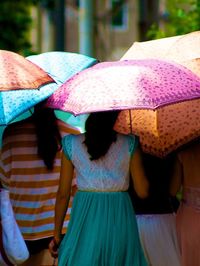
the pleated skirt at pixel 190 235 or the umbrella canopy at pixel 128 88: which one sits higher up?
the umbrella canopy at pixel 128 88

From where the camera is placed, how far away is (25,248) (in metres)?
5.32

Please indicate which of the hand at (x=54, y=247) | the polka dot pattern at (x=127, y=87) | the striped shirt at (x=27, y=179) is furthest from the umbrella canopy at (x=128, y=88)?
the hand at (x=54, y=247)

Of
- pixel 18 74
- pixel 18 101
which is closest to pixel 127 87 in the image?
pixel 18 74

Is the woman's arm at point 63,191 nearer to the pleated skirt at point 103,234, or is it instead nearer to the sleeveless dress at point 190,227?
the pleated skirt at point 103,234

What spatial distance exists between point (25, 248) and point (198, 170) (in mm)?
1323

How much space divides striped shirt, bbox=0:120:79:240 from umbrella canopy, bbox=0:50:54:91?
78cm

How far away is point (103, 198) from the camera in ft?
15.7

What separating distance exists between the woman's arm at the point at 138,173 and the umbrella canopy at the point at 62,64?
3.25 feet

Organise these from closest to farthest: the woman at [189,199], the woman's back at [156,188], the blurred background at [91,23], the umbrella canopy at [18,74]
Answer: the umbrella canopy at [18,74]
the woman at [189,199]
the woman's back at [156,188]
the blurred background at [91,23]

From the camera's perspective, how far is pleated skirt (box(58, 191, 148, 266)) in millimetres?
4723

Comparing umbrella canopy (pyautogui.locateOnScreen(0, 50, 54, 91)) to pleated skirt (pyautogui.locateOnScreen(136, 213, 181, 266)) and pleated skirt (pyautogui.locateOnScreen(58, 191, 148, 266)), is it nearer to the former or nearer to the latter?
pleated skirt (pyautogui.locateOnScreen(58, 191, 148, 266))

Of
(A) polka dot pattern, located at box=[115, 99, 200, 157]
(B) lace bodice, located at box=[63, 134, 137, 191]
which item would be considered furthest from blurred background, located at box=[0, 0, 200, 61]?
(B) lace bodice, located at box=[63, 134, 137, 191]

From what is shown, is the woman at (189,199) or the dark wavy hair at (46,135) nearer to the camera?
the woman at (189,199)

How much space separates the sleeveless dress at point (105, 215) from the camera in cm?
473
